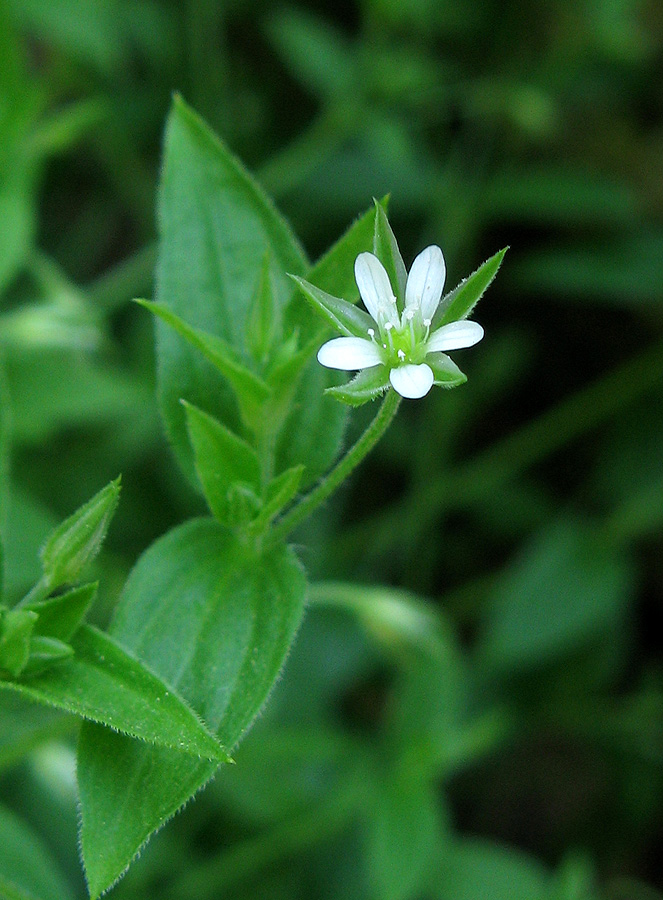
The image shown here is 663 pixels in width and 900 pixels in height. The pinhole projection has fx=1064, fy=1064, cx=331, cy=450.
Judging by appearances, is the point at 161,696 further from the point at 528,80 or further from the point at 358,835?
the point at 528,80

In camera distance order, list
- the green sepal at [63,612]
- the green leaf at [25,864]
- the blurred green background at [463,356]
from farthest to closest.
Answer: the blurred green background at [463,356] < the green leaf at [25,864] < the green sepal at [63,612]

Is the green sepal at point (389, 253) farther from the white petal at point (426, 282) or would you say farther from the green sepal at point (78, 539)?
the green sepal at point (78, 539)

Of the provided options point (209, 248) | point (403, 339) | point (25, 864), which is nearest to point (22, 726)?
point (25, 864)

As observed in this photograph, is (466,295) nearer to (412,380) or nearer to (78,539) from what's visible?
(412,380)

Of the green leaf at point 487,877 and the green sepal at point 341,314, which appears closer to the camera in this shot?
the green sepal at point 341,314

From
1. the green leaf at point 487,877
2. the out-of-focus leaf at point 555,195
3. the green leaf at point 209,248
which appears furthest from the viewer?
the out-of-focus leaf at point 555,195

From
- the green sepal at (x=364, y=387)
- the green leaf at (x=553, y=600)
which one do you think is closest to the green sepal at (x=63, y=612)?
the green sepal at (x=364, y=387)

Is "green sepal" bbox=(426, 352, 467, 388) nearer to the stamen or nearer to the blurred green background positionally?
the stamen
